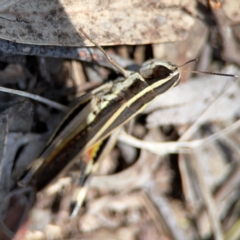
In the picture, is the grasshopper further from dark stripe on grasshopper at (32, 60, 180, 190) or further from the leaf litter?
the leaf litter

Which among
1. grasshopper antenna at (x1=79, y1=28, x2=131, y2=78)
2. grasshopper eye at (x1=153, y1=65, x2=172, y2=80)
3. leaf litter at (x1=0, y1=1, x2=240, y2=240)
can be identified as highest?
grasshopper antenna at (x1=79, y1=28, x2=131, y2=78)

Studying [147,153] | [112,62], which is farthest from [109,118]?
[147,153]

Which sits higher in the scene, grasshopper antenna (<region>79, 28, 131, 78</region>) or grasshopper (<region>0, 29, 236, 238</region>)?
grasshopper antenna (<region>79, 28, 131, 78</region>)

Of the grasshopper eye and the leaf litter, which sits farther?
the leaf litter

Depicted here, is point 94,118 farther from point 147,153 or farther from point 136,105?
point 147,153

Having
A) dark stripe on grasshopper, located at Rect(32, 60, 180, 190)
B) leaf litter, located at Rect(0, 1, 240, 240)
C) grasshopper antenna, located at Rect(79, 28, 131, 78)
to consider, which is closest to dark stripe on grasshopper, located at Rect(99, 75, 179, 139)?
dark stripe on grasshopper, located at Rect(32, 60, 180, 190)

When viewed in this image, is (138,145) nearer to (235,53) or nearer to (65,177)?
(65,177)

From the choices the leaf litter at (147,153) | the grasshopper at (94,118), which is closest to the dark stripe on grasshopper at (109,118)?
the grasshopper at (94,118)

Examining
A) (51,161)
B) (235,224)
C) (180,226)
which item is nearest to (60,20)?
(51,161)

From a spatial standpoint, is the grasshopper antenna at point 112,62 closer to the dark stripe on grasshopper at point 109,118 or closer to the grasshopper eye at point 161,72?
the dark stripe on grasshopper at point 109,118
